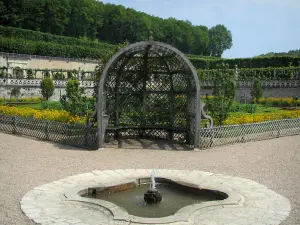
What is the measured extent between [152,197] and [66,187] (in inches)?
86.0

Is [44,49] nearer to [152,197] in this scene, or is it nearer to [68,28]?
[68,28]

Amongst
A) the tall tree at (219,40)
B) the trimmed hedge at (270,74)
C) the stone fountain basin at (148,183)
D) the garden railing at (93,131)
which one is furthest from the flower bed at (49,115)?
the tall tree at (219,40)

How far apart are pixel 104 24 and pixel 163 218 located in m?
91.6

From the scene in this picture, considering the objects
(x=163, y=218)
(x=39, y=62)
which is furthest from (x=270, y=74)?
(x=163, y=218)

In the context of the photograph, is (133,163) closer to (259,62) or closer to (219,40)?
(259,62)

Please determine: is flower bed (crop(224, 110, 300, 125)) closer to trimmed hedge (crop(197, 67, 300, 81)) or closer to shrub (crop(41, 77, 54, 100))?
shrub (crop(41, 77, 54, 100))

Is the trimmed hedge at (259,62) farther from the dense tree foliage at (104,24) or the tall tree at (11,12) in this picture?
the tall tree at (11,12)

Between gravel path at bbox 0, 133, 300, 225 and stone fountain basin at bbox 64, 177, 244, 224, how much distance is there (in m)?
1.17

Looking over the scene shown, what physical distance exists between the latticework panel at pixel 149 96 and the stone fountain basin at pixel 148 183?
5998 millimetres

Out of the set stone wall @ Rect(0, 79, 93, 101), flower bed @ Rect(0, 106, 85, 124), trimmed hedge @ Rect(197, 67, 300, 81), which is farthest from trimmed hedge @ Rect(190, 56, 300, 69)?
flower bed @ Rect(0, 106, 85, 124)

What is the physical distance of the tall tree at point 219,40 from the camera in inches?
4530

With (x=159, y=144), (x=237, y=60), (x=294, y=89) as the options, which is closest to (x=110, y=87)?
(x=159, y=144)

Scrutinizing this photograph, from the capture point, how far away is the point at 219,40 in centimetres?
11612

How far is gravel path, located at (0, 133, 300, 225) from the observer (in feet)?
26.8
